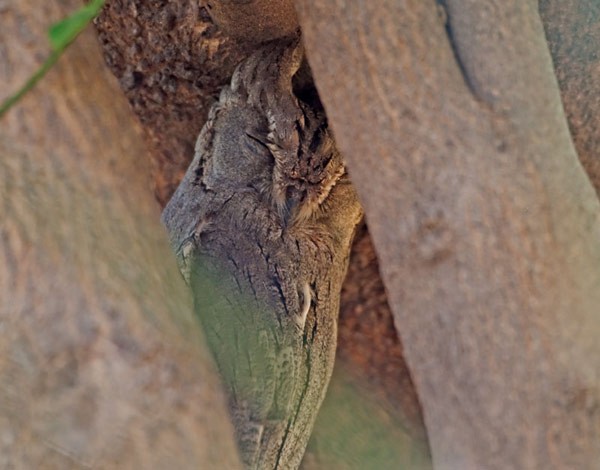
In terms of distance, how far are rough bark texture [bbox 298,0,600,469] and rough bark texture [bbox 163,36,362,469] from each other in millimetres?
486

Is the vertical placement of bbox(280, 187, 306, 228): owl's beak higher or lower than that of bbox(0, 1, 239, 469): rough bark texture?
lower

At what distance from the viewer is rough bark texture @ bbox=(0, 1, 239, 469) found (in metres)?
0.86

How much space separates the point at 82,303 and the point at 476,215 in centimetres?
43

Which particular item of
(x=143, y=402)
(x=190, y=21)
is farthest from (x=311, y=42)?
(x=190, y=21)

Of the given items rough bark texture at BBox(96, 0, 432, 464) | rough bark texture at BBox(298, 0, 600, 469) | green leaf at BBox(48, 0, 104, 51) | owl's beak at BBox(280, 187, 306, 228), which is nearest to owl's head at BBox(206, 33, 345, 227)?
owl's beak at BBox(280, 187, 306, 228)

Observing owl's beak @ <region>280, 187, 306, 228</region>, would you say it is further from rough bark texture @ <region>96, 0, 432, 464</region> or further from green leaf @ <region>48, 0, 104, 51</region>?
green leaf @ <region>48, 0, 104, 51</region>

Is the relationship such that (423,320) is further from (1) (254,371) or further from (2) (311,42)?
(1) (254,371)

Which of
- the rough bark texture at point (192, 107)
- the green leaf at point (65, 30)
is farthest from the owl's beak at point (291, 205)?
the green leaf at point (65, 30)

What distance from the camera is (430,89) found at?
0.99 meters

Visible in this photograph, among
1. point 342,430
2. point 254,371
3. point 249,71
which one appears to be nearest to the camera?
point 254,371

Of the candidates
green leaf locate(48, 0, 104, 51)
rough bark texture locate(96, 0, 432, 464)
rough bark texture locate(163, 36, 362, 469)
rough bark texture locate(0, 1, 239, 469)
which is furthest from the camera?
rough bark texture locate(96, 0, 432, 464)

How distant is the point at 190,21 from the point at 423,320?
3.49 feet

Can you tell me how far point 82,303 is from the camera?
0.87 metres

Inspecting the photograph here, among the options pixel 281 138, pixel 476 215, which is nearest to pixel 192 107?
pixel 281 138
